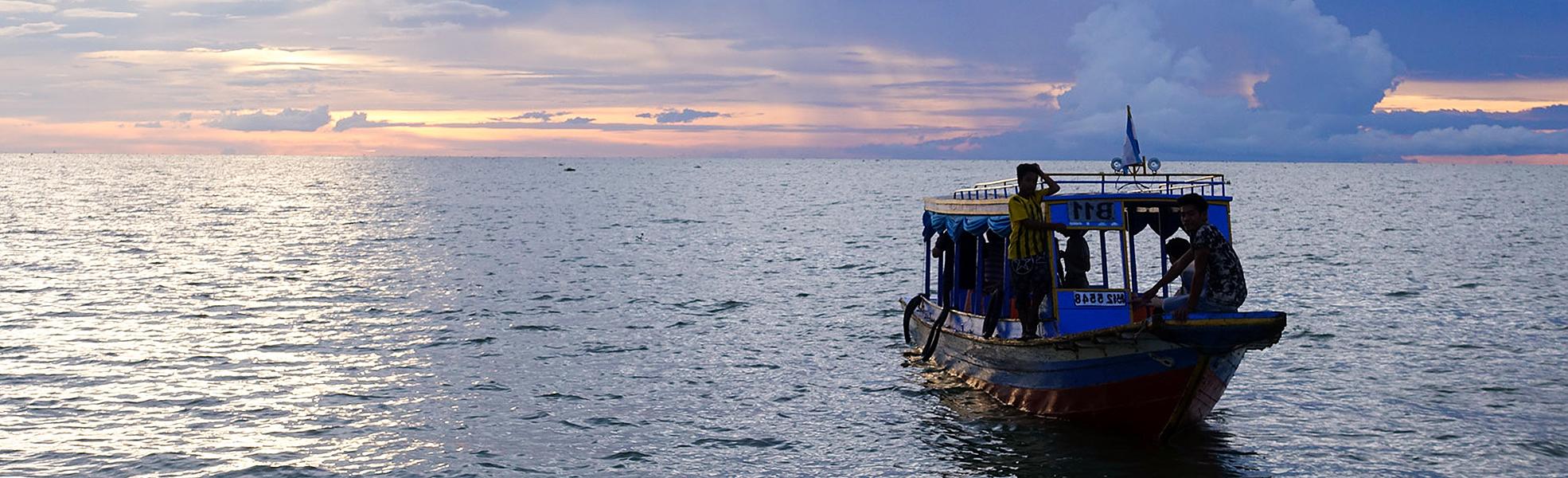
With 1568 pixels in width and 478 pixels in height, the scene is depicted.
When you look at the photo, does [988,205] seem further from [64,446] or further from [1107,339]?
[64,446]

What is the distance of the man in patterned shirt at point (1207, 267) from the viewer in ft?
45.9

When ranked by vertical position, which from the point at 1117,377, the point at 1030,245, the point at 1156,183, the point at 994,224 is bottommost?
the point at 1117,377

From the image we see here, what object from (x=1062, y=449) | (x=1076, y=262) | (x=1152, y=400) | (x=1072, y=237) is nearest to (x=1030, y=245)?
(x=1072, y=237)

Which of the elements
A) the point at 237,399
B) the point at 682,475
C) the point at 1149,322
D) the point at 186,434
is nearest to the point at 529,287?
the point at 237,399

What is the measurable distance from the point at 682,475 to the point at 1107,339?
5.17m

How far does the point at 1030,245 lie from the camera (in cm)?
1630

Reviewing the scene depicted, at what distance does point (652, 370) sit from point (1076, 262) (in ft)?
26.3

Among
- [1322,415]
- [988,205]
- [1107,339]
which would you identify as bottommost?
[1322,415]

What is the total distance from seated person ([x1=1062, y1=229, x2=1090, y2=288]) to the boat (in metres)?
0.04

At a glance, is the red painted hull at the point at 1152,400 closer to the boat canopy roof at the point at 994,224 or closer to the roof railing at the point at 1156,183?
the boat canopy roof at the point at 994,224

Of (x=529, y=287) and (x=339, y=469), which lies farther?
(x=529, y=287)

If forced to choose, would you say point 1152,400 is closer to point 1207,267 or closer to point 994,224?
point 1207,267

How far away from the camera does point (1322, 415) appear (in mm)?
18109

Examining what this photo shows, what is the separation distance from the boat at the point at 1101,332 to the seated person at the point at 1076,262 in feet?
0.13
